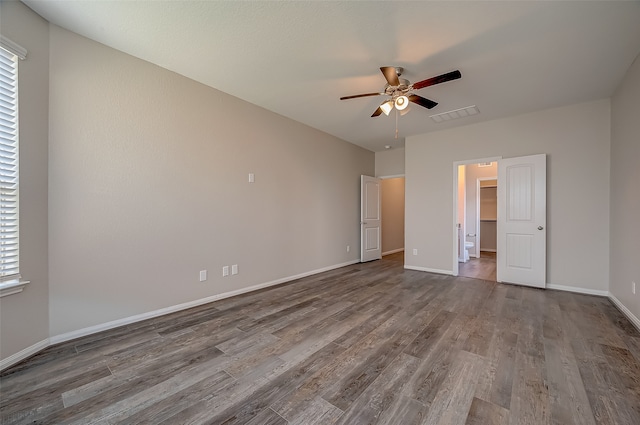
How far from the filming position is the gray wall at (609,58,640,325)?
2.65 metres

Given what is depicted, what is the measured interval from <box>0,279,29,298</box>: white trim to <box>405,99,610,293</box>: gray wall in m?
5.63

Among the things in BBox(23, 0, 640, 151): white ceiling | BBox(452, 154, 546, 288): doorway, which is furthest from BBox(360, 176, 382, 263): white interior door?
BBox(23, 0, 640, 151): white ceiling

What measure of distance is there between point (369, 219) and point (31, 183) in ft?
18.0

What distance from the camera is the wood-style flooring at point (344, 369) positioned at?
1486mm

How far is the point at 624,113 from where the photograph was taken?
3.02 metres

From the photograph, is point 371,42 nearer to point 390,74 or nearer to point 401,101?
point 390,74

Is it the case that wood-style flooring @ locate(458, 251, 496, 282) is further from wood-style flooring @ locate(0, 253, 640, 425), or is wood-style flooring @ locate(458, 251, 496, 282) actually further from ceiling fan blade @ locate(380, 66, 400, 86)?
ceiling fan blade @ locate(380, 66, 400, 86)

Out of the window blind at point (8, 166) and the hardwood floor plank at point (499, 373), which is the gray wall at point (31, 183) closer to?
the window blind at point (8, 166)

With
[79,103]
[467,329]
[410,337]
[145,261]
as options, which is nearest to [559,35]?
[467,329]

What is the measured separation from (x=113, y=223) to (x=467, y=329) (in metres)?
3.77

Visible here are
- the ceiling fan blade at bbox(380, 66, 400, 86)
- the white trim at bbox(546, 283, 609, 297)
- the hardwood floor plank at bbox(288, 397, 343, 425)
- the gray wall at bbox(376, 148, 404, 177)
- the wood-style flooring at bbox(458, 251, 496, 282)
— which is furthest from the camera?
the gray wall at bbox(376, 148, 404, 177)

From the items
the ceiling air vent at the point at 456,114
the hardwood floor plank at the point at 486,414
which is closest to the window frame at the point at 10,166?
the hardwood floor plank at the point at 486,414

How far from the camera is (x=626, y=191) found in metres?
2.93

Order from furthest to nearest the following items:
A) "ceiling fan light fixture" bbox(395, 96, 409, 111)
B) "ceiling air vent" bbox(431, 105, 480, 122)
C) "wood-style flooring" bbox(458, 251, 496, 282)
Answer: "wood-style flooring" bbox(458, 251, 496, 282) < "ceiling air vent" bbox(431, 105, 480, 122) < "ceiling fan light fixture" bbox(395, 96, 409, 111)
